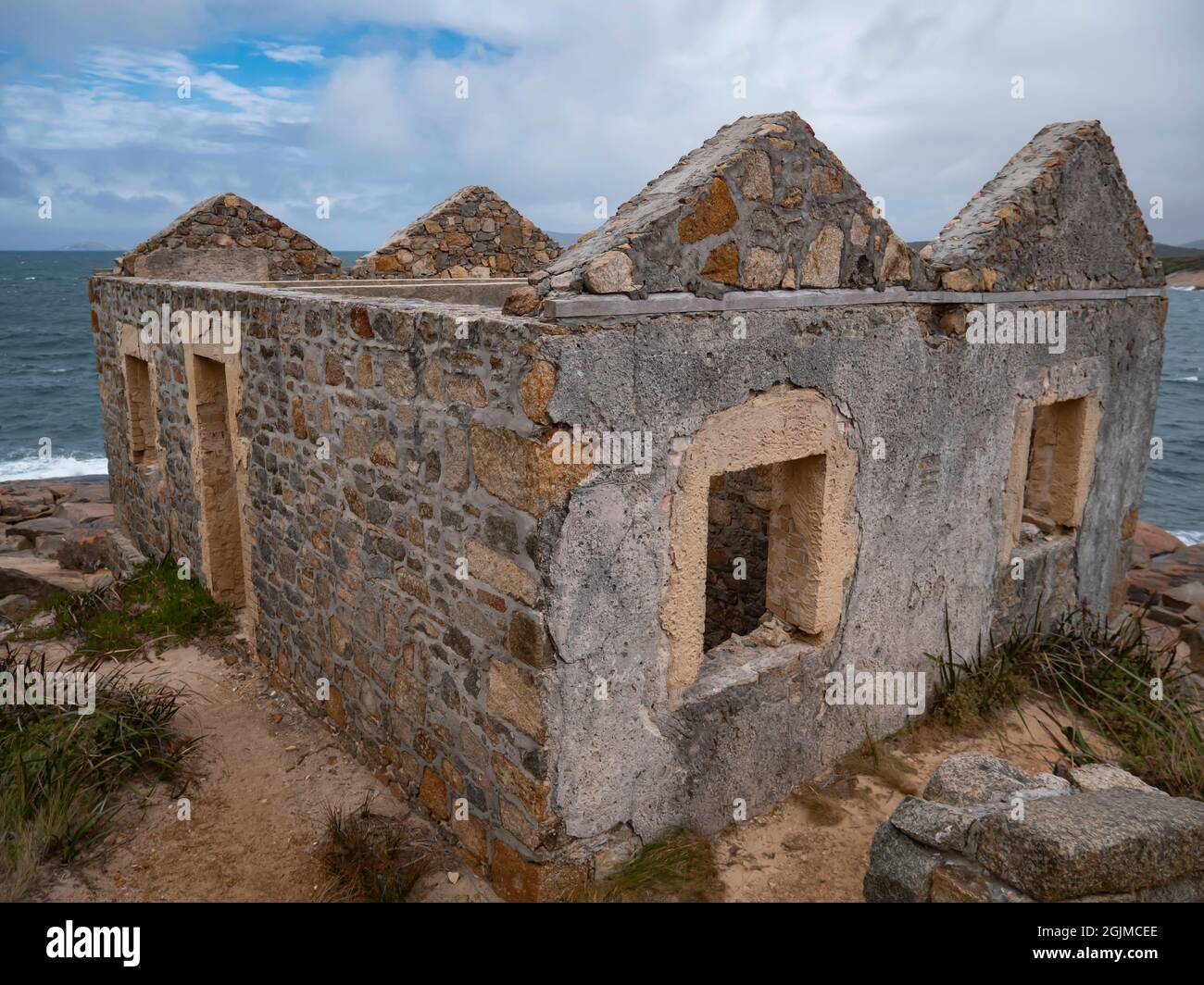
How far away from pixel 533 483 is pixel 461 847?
6.19 ft

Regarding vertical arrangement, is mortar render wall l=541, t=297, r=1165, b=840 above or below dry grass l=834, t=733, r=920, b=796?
above

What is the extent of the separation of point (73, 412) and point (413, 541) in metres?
27.2

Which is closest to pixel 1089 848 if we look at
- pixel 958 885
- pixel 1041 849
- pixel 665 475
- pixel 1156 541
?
pixel 1041 849

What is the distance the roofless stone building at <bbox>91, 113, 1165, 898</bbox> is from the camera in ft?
11.2

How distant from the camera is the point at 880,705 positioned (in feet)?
16.7

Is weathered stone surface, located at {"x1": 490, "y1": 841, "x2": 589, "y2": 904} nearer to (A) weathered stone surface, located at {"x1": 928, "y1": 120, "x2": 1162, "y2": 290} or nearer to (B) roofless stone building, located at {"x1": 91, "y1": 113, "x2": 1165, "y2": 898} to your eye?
(B) roofless stone building, located at {"x1": 91, "y1": 113, "x2": 1165, "y2": 898}

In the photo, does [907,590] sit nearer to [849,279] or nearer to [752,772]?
[752,772]

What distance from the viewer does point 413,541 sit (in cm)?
404

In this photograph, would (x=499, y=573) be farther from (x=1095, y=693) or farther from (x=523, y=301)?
(x=1095, y=693)

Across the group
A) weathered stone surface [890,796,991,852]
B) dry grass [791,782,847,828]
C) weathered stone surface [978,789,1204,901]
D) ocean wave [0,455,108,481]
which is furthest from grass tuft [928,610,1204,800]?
ocean wave [0,455,108,481]

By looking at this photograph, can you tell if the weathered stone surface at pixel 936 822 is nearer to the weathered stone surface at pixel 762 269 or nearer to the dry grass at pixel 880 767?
the dry grass at pixel 880 767

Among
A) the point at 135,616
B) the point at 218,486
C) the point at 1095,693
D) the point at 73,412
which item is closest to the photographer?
the point at 1095,693

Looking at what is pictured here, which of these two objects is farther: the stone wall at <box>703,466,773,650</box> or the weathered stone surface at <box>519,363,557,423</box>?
the stone wall at <box>703,466,773,650</box>

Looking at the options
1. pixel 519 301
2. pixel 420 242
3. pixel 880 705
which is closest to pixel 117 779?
pixel 519 301
